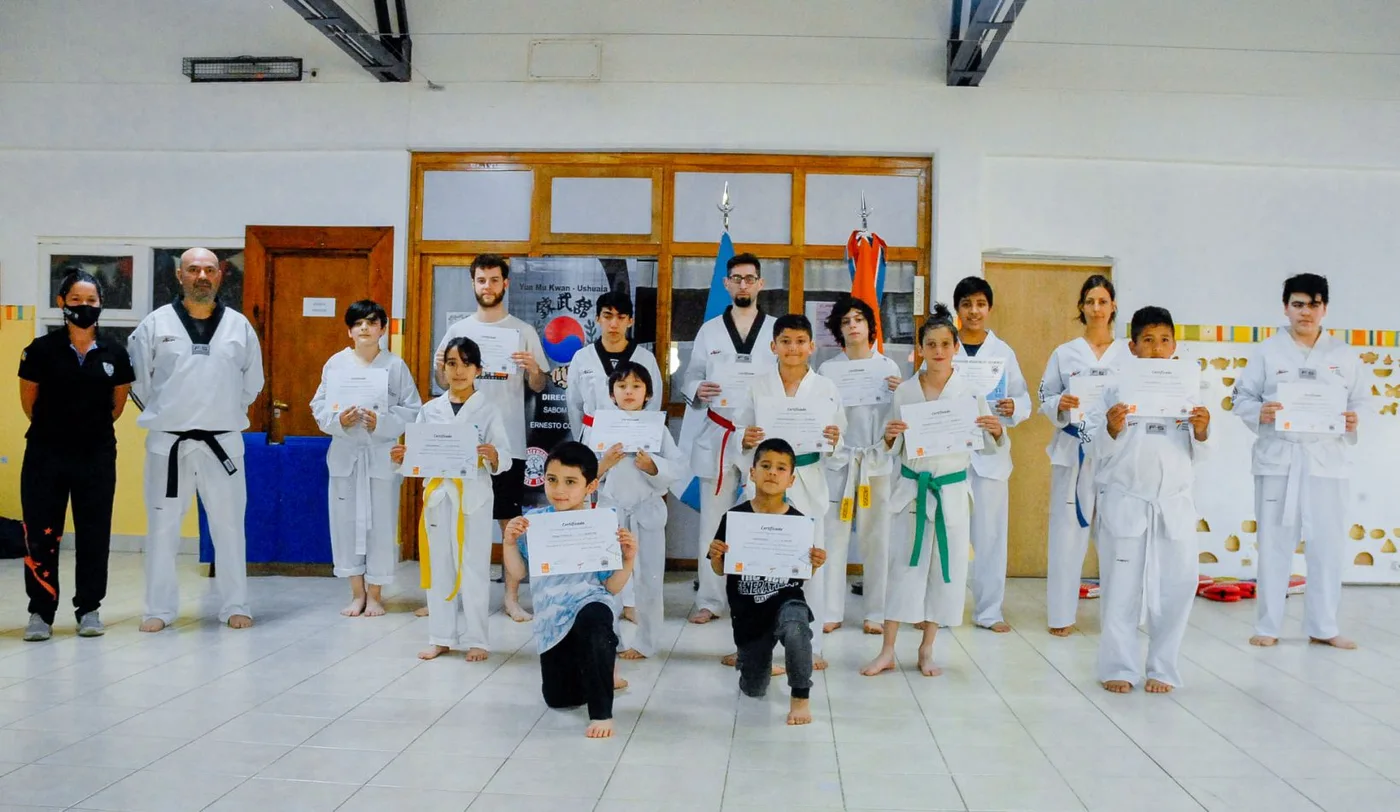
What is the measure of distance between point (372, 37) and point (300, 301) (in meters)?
1.66

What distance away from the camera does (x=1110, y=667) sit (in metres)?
3.63

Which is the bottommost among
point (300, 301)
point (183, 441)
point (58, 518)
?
point (58, 518)

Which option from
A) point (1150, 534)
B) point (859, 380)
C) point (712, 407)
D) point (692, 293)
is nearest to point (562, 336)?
point (692, 293)

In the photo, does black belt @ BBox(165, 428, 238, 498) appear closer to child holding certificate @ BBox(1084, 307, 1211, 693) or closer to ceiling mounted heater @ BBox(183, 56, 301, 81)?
ceiling mounted heater @ BBox(183, 56, 301, 81)

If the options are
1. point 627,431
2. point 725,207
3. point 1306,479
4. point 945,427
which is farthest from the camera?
point 725,207

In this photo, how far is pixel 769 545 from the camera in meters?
3.24

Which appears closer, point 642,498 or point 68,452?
point 642,498

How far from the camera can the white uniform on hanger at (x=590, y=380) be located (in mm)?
4645

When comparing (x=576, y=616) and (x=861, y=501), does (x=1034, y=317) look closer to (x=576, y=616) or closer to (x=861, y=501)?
(x=861, y=501)

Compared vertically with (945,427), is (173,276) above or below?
above

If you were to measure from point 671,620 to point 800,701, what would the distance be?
1.61 m

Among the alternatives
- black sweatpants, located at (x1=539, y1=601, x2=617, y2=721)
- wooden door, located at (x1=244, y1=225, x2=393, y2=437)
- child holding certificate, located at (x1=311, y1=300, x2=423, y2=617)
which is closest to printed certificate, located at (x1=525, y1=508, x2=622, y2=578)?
black sweatpants, located at (x1=539, y1=601, x2=617, y2=721)

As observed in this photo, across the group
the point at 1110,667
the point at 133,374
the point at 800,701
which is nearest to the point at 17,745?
the point at 133,374

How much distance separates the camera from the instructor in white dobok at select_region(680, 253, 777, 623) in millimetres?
4559
